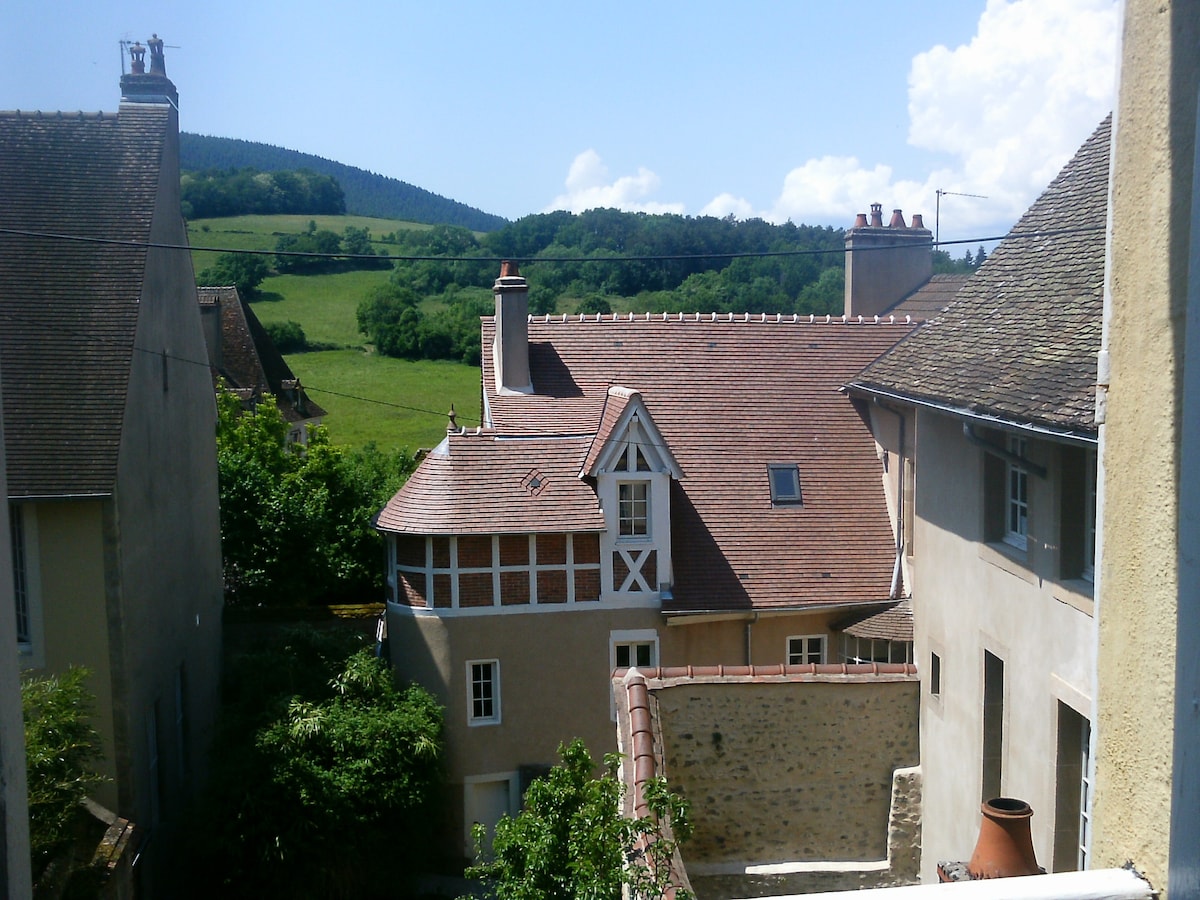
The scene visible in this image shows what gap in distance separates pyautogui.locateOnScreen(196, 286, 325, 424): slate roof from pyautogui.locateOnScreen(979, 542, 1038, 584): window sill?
91.4 feet

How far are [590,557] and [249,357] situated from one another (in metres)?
22.3

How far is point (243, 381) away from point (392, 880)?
23182 mm

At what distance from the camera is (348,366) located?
188 ft

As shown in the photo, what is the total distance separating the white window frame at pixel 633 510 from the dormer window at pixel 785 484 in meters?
2.49

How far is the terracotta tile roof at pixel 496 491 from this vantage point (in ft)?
55.2

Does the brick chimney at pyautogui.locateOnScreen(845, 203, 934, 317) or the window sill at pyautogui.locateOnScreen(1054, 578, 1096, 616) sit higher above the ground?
the brick chimney at pyautogui.locateOnScreen(845, 203, 934, 317)

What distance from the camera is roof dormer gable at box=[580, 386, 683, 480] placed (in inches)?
674

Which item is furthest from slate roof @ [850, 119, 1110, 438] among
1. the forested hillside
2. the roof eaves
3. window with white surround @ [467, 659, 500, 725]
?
the forested hillside

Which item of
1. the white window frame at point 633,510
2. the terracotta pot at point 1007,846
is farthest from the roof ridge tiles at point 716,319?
the terracotta pot at point 1007,846

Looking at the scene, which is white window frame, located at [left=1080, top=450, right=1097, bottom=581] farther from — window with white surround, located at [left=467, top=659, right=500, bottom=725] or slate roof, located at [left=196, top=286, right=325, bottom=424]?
slate roof, located at [left=196, top=286, right=325, bottom=424]

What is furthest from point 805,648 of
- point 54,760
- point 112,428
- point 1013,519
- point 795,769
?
point 54,760

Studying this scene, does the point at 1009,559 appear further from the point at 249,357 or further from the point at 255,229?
the point at 255,229

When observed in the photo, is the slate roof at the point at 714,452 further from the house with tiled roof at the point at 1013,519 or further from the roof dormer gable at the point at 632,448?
the house with tiled roof at the point at 1013,519

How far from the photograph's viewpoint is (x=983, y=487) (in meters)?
9.96
